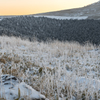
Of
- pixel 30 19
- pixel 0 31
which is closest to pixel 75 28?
pixel 30 19

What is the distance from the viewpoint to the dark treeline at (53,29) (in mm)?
18281

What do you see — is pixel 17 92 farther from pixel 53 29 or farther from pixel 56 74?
pixel 53 29

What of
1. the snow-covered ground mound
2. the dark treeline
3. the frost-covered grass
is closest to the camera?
the snow-covered ground mound

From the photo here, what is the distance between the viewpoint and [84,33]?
19250 millimetres

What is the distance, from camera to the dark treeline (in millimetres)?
18281

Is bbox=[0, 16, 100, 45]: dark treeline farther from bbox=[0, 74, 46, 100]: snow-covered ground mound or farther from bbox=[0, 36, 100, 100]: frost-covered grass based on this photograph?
bbox=[0, 74, 46, 100]: snow-covered ground mound

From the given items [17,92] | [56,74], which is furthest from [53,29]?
[17,92]

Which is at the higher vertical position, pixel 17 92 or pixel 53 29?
pixel 53 29

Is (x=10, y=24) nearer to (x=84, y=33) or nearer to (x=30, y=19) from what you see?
(x=30, y=19)

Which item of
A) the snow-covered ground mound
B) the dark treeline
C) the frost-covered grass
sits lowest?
the frost-covered grass

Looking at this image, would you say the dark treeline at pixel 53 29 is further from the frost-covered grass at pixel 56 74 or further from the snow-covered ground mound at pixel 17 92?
the snow-covered ground mound at pixel 17 92

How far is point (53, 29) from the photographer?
2239 centimetres

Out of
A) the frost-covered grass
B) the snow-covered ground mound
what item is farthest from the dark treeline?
the snow-covered ground mound

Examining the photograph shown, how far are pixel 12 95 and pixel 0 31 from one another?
13.7 m
